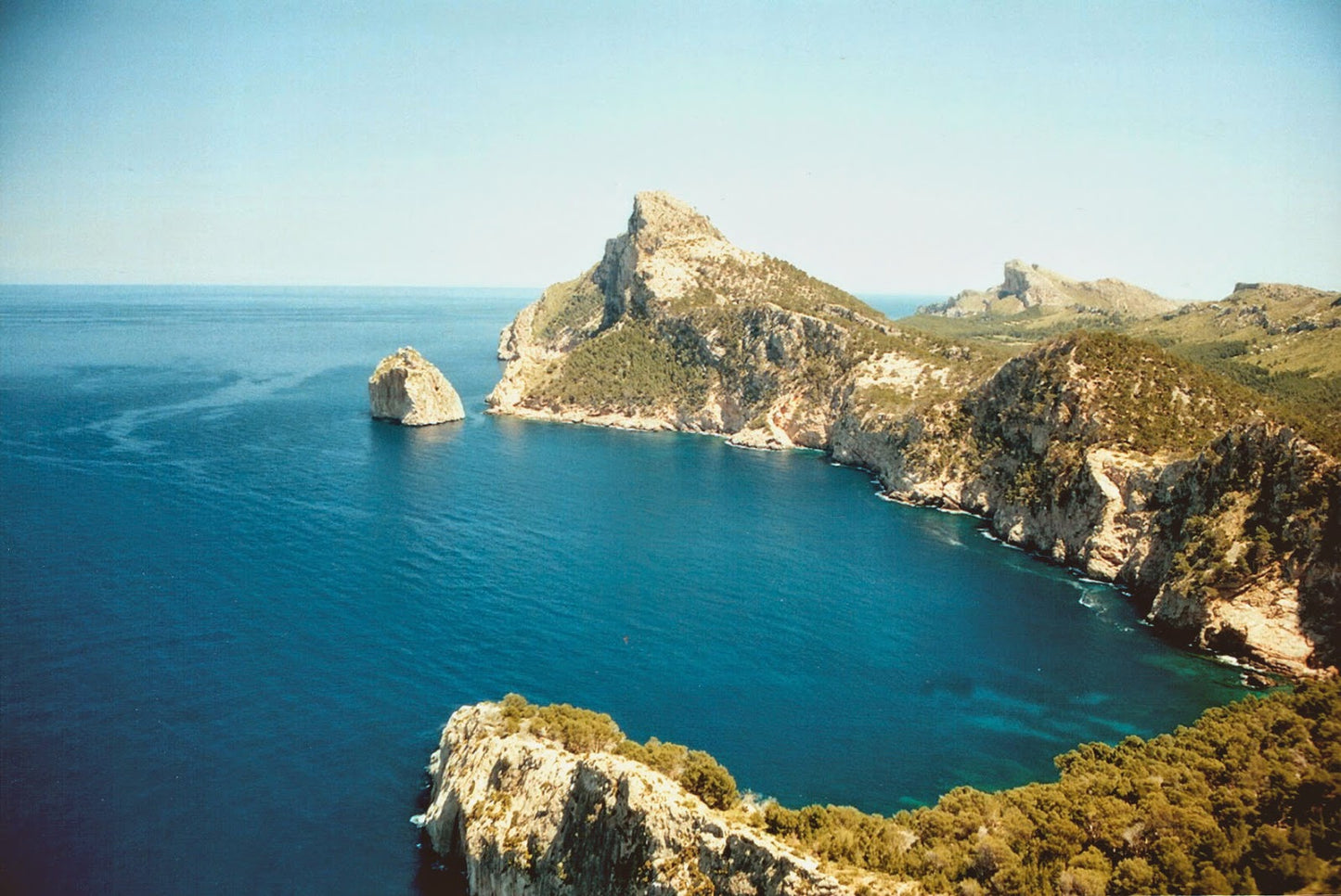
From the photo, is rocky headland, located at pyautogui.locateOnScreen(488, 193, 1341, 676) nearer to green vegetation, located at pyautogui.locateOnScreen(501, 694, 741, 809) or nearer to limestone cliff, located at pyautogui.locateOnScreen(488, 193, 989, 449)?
limestone cliff, located at pyautogui.locateOnScreen(488, 193, 989, 449)

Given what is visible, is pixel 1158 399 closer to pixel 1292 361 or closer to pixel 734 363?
pixel 1292 361

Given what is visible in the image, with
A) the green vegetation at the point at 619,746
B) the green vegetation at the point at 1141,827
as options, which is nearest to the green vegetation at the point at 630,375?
the green vegetation at the point at 619,746

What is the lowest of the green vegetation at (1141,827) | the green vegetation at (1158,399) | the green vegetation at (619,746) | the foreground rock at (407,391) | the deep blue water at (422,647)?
the deep blue water at (422,647)

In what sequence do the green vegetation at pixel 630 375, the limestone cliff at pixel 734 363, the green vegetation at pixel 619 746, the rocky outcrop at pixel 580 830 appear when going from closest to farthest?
the rocky outcrop at pixel 580 830
the green vegetation at pixel 619 746
the limestone cliff at pixel 734 363
the green vegetation at pixel 630 375

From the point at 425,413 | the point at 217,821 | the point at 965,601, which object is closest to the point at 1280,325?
the point at 965,601

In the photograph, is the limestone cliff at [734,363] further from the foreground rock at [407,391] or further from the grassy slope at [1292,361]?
the grassy slope at [1292,361]

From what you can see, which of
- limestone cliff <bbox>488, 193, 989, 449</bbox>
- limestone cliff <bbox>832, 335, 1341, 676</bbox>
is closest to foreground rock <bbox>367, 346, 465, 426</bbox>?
limestone cliff <bbox>488, 193, 989, 449</bbox>
